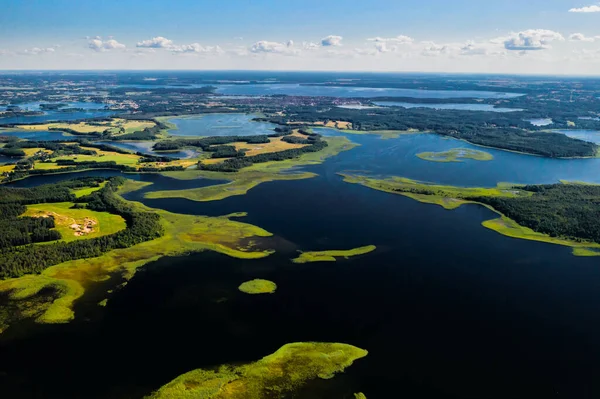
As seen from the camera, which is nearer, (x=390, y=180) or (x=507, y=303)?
(x=507, y=303)

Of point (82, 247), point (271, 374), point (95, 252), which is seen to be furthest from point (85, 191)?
point (271, 374)

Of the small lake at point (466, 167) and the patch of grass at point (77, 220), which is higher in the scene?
the small lake at point (466, 167)

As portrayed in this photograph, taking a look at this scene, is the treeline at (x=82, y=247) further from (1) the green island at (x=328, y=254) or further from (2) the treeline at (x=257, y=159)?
(2) the treeline at (x=257, y=159)

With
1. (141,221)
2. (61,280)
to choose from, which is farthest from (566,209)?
(61,280)

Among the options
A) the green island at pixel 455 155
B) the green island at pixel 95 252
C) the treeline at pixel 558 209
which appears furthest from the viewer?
the green island at pixel 455 155

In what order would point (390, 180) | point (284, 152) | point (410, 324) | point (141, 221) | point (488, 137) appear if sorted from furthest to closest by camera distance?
point (488, 137) < point (284, 152) < point (390, 180) < point (141, 221) < point (410, 324)

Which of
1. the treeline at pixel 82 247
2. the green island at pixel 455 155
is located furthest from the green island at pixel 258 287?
the green island at pixel 455 155

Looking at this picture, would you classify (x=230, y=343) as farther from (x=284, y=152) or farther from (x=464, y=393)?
(x=284, y=152)
